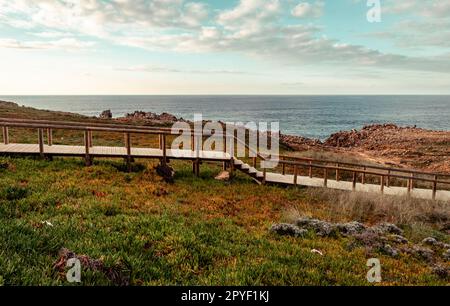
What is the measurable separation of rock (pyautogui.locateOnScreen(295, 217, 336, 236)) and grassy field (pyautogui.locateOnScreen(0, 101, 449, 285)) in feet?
1.17

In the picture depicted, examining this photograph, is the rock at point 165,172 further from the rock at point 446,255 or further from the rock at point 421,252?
the rock at point 446,255

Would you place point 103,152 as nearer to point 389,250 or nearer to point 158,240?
point 158,240

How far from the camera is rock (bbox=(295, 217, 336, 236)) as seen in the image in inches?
376

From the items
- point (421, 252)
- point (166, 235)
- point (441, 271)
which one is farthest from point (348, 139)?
point (166, 235)

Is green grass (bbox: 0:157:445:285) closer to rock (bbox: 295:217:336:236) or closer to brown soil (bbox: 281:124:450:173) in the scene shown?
rock (bbox: 295:217:336:236)

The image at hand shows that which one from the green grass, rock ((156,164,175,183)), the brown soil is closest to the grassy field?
the green grass

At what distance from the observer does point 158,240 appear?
24.4ft

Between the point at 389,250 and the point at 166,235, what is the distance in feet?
17.9

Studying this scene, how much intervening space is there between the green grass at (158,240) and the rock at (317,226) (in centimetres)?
41

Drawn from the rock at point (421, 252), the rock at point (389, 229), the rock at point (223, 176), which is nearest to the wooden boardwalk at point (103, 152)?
the rock at point (223, 176)

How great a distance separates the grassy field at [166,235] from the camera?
593 cm
